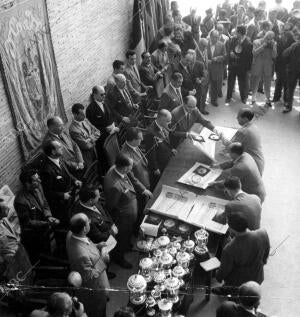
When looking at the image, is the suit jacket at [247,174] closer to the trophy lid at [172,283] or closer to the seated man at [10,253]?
the trophy lid at [172,283]

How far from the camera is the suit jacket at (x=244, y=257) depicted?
3.59 m

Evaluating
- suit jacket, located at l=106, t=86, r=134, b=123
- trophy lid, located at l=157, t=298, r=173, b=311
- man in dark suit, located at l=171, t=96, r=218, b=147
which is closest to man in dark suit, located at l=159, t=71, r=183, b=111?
man in dark suit, located at l=171, t=96, r=218, b=147

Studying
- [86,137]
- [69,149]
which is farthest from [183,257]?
[86,137]

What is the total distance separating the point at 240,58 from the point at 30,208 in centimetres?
554

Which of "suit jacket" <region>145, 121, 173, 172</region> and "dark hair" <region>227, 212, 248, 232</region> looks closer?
"dark hair" <region>227, 212, 248, 232</region>

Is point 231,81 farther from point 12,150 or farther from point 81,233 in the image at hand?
point 81,233

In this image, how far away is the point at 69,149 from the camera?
5105mm

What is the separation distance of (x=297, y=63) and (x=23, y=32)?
528cm

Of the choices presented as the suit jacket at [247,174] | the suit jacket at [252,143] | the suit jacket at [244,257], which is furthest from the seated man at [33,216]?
the suit jacket at [252,143]

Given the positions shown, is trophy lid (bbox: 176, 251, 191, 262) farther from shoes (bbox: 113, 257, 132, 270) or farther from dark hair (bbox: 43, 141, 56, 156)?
dark hair (bbox: 43, 141, 56, 156)

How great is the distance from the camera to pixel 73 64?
6.29 m

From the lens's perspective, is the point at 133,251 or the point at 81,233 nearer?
the point at 81,233

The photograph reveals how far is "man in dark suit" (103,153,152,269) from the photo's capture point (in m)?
4.35

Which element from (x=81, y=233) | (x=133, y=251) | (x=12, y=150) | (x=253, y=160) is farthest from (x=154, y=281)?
(x=12, y=150)
